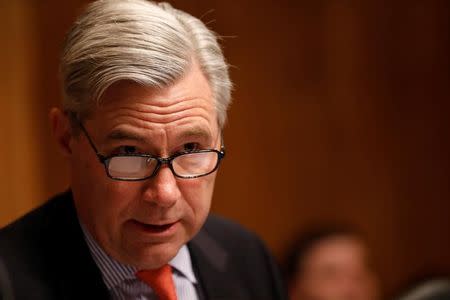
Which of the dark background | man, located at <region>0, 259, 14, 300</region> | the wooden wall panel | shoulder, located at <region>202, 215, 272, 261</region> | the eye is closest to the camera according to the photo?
man, located at <region>0, 259, 14, 300</region>

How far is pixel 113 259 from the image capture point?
5.45ft

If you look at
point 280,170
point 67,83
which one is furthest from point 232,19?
point 67,83

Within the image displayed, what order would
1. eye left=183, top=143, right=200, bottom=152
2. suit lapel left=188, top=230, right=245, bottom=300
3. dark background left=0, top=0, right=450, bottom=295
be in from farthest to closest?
dark background left=0, top=0, right=450, bottom=295 < suit lapel left=188, top=230, right=245, bottom=300 < eye left=183, top=143, right=200, bottom=152

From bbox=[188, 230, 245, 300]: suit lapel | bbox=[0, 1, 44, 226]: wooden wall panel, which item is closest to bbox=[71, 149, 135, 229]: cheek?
bbox=[188, 230, 245, 300]: suit lapel

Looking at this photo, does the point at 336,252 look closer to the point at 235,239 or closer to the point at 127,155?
the point at 235,239

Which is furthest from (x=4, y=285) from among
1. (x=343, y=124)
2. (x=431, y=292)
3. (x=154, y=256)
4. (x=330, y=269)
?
(x=343, y=124)

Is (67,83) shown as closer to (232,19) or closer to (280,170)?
(232,19)

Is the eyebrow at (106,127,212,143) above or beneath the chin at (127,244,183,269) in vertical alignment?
above

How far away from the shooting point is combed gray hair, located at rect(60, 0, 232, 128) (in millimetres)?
1500

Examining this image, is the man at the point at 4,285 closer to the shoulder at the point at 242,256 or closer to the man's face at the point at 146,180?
the man's face at the point at 146,180

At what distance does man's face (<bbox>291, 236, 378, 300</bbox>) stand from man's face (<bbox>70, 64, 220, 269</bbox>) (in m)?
2.05

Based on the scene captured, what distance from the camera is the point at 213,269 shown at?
1865 mm

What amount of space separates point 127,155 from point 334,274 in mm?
2268

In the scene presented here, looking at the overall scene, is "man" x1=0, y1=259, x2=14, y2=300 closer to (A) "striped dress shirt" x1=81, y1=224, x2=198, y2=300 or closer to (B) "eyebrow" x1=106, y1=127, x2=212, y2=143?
(A) "striped dress shirt" x1=81, y1=224, x2=198, y2=300
